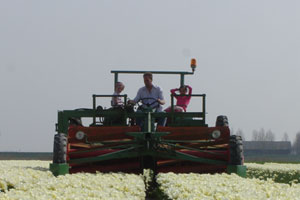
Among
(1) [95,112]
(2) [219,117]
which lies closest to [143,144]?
(1) [95,112]

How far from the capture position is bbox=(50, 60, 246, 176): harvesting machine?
10.8m

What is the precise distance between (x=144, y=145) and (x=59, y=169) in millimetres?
1874

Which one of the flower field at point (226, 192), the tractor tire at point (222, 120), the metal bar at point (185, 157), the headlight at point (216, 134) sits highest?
the tractor tire at point (222, 120)

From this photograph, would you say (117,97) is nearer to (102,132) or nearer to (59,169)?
(102,132)

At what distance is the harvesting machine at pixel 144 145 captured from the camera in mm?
10773

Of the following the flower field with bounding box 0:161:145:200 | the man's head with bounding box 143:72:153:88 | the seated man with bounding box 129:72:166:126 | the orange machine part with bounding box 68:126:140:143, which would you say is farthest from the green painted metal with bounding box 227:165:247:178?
the man's head with bounding box 143:72:153:88

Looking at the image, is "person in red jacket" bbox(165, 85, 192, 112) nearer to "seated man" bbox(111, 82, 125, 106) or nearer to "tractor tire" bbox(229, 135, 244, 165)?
"seated man" bbox(111, 82, 125, 106)

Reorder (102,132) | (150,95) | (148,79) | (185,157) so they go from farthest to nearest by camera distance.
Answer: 1. (150,95)
2. (148,79)
3. (102,132)
4. (185,157)

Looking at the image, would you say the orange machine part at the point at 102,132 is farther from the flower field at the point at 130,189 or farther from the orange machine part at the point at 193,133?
the flower field at the point at 130,189

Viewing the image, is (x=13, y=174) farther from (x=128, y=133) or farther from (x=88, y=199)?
(x=88, y=199)

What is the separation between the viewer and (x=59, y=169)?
10562mm

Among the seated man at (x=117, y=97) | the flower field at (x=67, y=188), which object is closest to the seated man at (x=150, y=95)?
the seated man at (x=117, y=97)

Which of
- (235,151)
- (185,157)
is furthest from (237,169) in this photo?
(185,157)

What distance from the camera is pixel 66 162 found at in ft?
35.9
